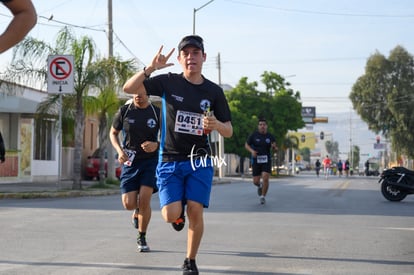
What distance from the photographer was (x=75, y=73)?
22.6m

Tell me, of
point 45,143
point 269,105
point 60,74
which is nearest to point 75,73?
point 60,74

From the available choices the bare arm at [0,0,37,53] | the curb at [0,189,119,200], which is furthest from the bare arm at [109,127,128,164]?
the curb at [0,189,119,200]

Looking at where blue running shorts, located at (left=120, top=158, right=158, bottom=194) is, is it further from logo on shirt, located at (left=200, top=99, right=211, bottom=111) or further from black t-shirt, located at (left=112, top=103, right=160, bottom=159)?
logo on shirt, located at (left=200, top=99, right=211, bottom=111)

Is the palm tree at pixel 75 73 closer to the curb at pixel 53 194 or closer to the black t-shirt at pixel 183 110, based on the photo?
the curb at pixel 53 194

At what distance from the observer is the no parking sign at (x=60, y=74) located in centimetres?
1978

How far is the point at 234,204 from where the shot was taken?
16250mm

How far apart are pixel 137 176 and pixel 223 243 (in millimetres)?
1426

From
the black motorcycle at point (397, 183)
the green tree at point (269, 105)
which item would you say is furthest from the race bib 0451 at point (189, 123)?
the green tree at point (269, 105)

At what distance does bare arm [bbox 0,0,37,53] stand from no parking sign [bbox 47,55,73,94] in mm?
16754

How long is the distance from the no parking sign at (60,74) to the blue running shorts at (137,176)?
1163cm

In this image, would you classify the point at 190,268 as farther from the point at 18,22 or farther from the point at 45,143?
the point at 45,143

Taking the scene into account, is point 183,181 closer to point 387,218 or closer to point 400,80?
point 387,218

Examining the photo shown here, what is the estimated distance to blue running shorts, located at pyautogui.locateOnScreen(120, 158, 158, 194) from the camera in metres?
8.44

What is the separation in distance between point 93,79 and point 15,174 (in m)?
6.82
